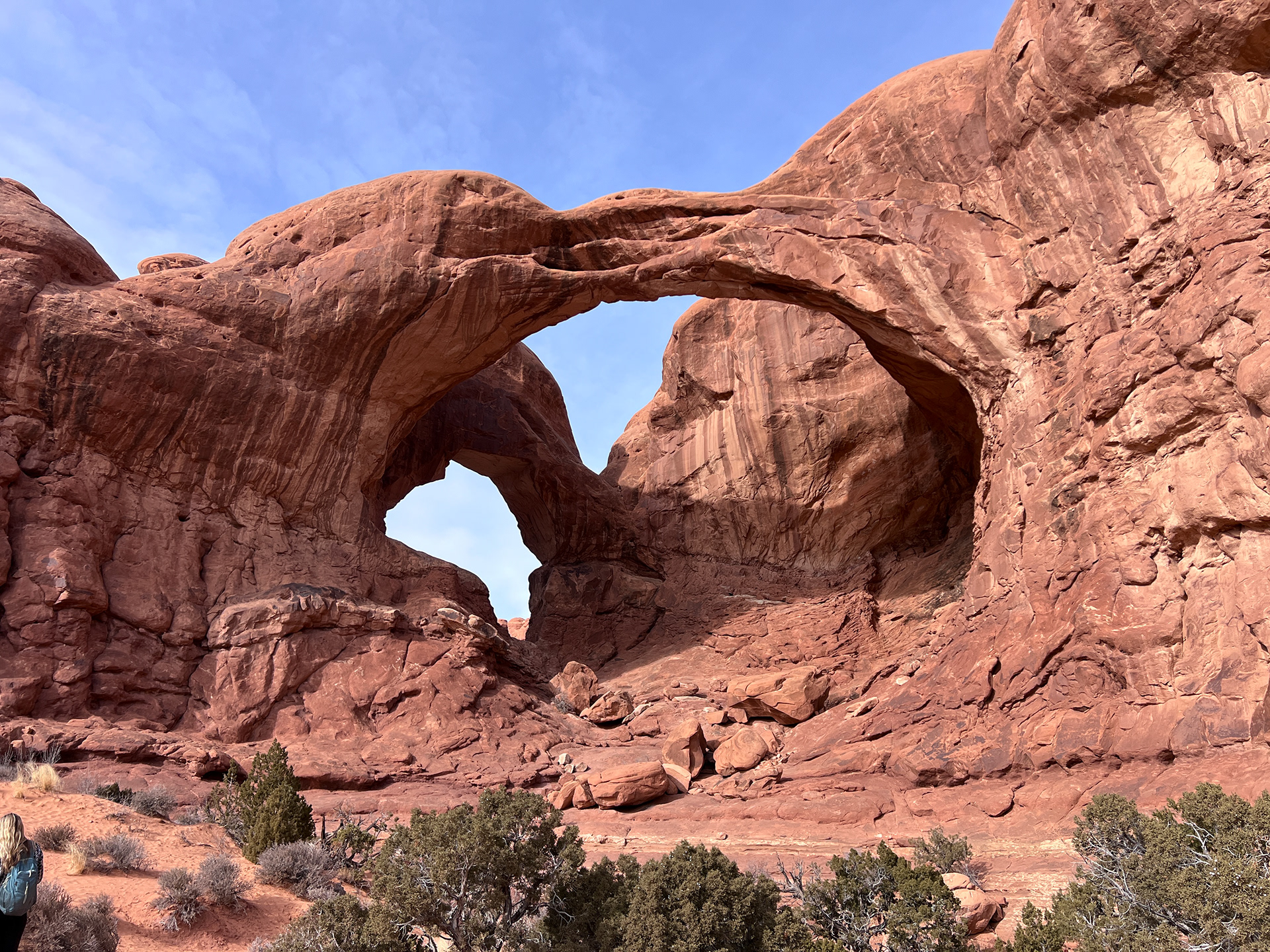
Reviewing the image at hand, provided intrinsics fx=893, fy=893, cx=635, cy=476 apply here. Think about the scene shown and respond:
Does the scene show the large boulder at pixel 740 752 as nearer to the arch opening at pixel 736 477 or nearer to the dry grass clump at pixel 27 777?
the arch opening at pixel 736 477

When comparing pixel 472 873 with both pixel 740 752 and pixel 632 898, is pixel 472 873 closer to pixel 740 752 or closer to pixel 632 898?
pixel 632 898

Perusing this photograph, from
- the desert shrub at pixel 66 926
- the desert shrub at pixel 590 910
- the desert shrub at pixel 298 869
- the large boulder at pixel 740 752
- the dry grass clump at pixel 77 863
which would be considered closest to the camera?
the desert shrub at pixel 66 926

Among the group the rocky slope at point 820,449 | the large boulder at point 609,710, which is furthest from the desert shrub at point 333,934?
the large boulder at point 609,710

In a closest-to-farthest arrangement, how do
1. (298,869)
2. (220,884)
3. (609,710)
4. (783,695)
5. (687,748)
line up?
(220,884) < (298,869) < (687,748) < (783,695) < (609,710)

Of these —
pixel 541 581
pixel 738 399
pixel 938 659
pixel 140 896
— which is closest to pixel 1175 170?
pixel 938 659

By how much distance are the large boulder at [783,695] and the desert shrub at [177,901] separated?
35.8 feet

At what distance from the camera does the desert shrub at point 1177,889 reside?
7352mm

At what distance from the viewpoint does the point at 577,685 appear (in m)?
20.7

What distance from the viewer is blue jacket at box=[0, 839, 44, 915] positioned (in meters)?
4.89

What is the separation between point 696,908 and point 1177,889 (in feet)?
13.9

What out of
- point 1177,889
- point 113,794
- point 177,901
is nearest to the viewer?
point 1177,889

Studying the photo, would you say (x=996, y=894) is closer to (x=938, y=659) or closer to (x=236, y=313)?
(x=938, y=659)

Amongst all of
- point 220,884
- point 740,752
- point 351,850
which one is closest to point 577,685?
point 740,752

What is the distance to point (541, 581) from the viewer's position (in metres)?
26.9
